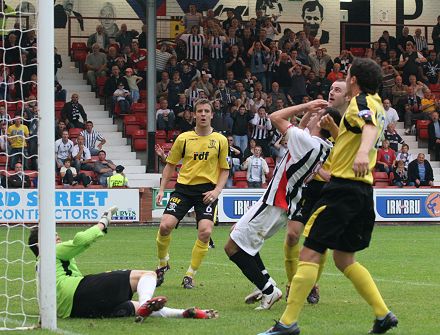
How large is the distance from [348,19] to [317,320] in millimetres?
29180

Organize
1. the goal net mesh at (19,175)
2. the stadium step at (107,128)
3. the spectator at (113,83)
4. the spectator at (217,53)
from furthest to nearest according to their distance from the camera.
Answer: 1. the spectator at (217,53)
2. the spectator at (113,83)
3. the stadium step at (107,128)
4. the goal net mesh at (19,175)

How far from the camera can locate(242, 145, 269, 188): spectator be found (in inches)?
1062

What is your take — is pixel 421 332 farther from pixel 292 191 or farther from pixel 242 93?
pixel 242 93

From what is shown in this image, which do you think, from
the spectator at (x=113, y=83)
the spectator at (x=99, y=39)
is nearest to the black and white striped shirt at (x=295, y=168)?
the spectator at (x=113, y=83)

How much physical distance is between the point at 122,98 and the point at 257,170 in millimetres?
5340

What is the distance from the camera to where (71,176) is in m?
25.4

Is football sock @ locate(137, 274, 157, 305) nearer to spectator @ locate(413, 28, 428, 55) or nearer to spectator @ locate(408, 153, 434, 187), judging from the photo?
spectator @ locate(408, 153, 434, 187)

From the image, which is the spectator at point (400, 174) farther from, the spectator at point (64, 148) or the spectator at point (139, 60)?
the spectator at point (64, 148)

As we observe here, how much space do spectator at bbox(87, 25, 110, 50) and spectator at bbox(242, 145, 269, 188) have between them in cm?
740

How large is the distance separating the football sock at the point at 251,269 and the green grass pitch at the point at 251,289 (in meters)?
0.30

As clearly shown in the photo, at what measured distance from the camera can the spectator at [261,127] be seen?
2877 cm

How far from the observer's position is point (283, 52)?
106 feet

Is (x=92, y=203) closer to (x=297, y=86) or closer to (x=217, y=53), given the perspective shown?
(x=217, y=53)

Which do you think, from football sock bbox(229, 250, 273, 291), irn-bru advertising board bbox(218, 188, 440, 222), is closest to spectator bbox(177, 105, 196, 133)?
irn-bru advertising board bbox(218, 188, 440, 222)
